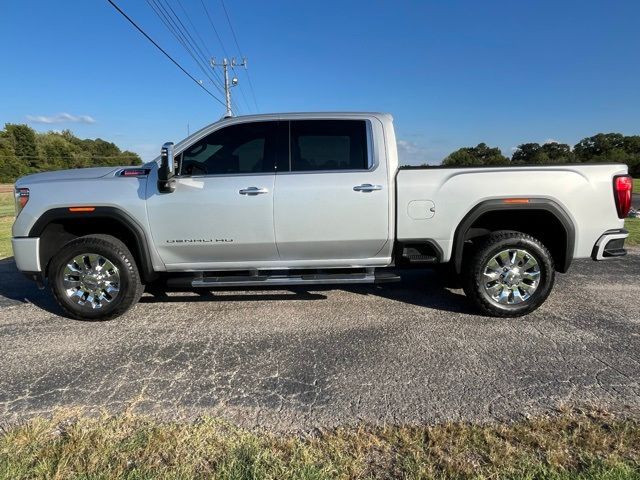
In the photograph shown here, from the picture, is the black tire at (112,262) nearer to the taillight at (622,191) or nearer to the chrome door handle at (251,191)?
the chrome door handle at (251,191)

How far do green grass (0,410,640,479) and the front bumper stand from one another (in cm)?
219

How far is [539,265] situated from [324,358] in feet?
7.88

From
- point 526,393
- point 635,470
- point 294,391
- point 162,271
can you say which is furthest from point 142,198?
point 635,470

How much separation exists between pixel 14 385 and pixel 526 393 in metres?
3.70

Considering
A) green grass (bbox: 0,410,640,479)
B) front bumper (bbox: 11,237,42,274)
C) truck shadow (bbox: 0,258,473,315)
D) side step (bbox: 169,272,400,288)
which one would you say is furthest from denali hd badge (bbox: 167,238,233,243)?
green grass (bbox: 0,410,640,479)

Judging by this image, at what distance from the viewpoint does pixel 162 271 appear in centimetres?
453

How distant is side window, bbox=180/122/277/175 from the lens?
14.5 ft

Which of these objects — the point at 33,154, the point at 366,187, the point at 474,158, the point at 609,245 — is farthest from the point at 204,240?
the point at 33,154

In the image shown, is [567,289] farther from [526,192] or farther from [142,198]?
[142,198]

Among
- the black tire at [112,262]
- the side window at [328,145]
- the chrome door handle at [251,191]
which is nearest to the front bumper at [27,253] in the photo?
the black tire at [112,262]

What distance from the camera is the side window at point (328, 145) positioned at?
443cm

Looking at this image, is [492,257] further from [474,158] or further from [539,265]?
[474,158]

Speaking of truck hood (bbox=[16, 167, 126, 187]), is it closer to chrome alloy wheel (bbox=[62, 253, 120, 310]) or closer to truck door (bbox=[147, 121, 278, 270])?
truck door (bbox=[147, 121, 278, 270])

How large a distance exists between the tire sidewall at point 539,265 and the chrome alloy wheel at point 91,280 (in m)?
3.65
